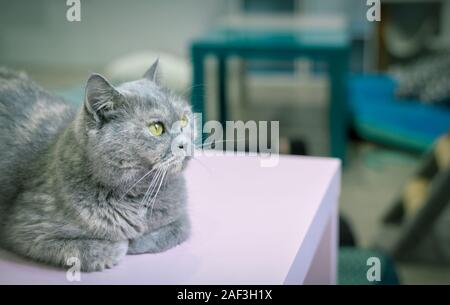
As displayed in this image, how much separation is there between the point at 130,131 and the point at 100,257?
12 cm

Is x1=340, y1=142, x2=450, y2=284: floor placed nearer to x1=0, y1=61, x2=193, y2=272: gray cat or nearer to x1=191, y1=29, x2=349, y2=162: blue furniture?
x1=191, y1=29, x2=349, y2=162: blue furniture

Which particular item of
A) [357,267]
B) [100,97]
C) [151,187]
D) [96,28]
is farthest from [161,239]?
[96,28]

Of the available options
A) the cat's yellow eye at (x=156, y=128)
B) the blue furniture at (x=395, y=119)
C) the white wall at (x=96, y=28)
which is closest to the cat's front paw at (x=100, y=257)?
the cat's yellow eye at (x=156, y=128)

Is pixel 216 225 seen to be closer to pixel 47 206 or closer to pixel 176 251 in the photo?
pixel 176 251

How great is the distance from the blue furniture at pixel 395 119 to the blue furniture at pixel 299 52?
79 mm

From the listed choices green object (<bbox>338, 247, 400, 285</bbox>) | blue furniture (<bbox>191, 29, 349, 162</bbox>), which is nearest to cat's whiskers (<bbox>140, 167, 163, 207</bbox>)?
green object (<bbox>338, 247, 400, 285</bbox>)

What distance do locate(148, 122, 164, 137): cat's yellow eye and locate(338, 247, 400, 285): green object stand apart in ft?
1.49

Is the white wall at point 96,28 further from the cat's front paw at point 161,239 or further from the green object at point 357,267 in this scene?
the green object at point 357,267

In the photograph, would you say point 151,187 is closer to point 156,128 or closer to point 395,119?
point 156,128

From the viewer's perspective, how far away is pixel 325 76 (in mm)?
3621

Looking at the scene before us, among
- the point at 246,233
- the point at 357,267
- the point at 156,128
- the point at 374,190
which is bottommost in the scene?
the point at 374,190

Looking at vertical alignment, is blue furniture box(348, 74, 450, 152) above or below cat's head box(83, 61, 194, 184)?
below

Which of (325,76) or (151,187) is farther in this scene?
(325,76)

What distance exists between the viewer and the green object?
0.98 meters
